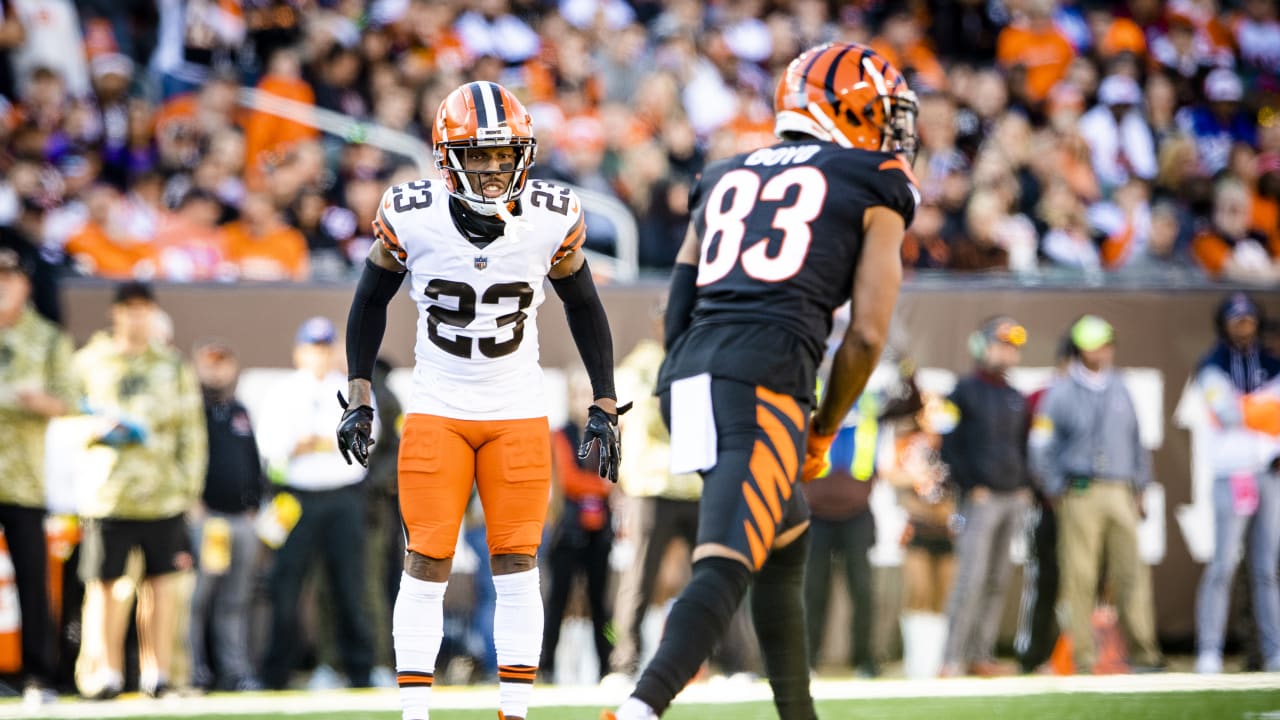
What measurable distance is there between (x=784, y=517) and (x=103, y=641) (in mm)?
4901

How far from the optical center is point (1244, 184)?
11.9 metres

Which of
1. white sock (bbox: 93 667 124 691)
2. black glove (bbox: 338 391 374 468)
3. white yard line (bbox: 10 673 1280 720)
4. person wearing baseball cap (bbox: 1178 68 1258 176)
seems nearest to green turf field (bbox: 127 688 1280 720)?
white yard line (bbox: 10 673 1280 720)

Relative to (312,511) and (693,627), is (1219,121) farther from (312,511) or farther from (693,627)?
(693,627)

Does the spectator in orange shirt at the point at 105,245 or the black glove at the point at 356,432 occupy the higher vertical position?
the spectator in orange shirt at the point at 105,245

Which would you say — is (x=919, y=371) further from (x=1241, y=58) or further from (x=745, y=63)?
(x=1241, y=58)

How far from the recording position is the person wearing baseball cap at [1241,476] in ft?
30.4

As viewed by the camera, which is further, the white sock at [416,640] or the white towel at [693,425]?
the white sock at [416,640]

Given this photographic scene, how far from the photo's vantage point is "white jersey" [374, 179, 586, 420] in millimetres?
4973

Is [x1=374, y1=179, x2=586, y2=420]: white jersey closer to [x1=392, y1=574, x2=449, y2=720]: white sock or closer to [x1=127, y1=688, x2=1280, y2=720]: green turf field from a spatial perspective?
[x1=392, y1=574, x2=449, y2=720]: white sock

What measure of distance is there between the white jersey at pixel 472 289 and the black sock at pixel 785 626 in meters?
1.02

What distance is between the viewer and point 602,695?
7.70 metres

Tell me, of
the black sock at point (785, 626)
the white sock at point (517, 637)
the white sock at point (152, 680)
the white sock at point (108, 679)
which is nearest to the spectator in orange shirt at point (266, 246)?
the white sock at point (152, 680)

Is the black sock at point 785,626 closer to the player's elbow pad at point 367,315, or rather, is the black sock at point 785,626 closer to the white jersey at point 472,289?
the white jersey at point 472,289

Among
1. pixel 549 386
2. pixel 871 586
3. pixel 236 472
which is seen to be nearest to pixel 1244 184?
pixel 871 586
